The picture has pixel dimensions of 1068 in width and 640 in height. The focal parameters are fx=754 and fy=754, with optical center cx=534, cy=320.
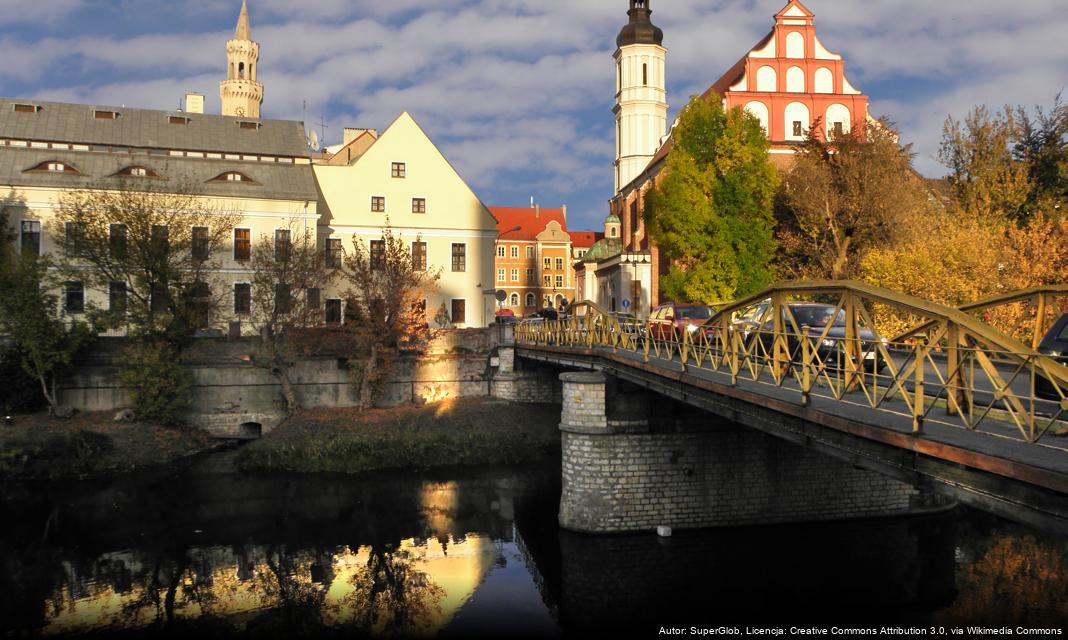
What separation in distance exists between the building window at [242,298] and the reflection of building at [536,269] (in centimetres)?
5402

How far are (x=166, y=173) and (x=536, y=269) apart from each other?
5743cm

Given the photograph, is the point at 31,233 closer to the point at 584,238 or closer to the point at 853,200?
the point at 853,200

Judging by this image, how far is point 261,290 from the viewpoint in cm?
3309

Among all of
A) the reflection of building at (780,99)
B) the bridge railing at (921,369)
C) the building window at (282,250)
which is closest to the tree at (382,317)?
the building window at (282,250)

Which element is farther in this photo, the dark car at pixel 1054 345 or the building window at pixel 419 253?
the building window at pixel 419 253

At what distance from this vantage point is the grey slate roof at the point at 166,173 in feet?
129

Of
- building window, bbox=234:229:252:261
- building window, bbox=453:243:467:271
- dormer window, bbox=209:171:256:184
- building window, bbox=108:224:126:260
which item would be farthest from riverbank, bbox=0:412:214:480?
building window, bbox=453:243:467:271

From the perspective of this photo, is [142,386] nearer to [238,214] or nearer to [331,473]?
[331,473]

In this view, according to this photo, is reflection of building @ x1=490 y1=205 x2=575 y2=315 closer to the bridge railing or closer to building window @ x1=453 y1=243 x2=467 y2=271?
building window @ x1=453 y1=243 x2=467 y2=271

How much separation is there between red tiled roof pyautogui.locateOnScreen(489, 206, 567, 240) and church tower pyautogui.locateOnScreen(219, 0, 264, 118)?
36018 millimetres

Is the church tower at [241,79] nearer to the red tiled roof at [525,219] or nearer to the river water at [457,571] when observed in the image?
the red tiled roof at [525,219]

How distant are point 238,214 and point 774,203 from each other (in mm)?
29953

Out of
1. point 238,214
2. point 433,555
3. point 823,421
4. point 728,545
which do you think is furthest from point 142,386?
point 823,421

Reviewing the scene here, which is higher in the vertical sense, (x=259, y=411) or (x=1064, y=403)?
(x=1064, y=403)
